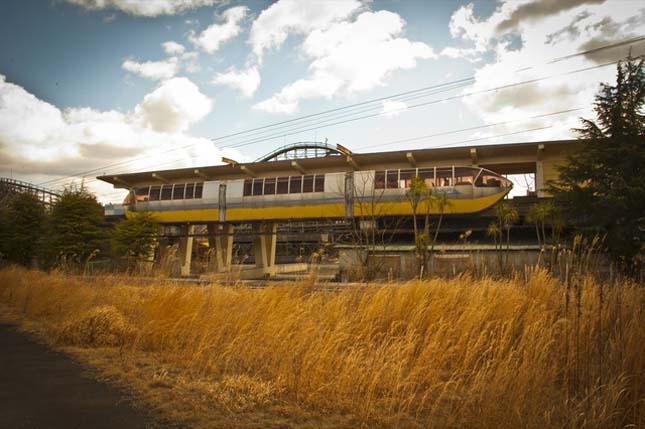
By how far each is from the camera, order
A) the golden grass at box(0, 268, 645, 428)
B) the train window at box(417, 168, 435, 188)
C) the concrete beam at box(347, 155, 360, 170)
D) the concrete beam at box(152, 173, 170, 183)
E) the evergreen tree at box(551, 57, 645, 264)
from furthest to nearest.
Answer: the concrete beam at box(152, 173, 170, 183) → the concrete beam at box(347, 155, 360, 170) → the train window at box(417, 168, 435, 188) → the evergreen tree at box(551, 57, 645, 264) → the golden grass at box(0, 268, 645, 428)

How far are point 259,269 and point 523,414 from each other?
3479 centimetres

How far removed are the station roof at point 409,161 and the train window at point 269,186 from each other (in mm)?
4902

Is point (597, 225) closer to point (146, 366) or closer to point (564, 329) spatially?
point (564, 329)

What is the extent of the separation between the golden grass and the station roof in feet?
80.0

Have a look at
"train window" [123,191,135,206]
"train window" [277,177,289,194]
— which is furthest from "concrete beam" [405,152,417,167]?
"train window" [123,191,135,206]

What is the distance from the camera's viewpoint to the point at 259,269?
3728 cm

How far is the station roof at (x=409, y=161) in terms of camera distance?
1165 inches

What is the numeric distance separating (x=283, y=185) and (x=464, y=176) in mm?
13363

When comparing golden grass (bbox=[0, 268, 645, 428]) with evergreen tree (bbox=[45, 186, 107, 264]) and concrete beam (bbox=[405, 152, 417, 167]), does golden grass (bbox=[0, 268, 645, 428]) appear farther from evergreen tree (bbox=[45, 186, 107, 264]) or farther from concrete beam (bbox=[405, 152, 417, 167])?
concrete beam (bbox=[405, 152, 417, 167])

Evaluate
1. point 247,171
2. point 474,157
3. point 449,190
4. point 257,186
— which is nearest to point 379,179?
point 449,190

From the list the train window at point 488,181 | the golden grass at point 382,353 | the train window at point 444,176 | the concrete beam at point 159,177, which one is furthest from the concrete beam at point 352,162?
the golden grass at point 382,353

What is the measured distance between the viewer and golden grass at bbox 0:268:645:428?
400 centimetres

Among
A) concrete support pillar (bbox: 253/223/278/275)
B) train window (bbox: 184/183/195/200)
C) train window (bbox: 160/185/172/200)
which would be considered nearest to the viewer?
train window (bbox: 184/183/195/200)

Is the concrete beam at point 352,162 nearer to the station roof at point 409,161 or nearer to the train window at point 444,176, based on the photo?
the station roof at point 409,161
